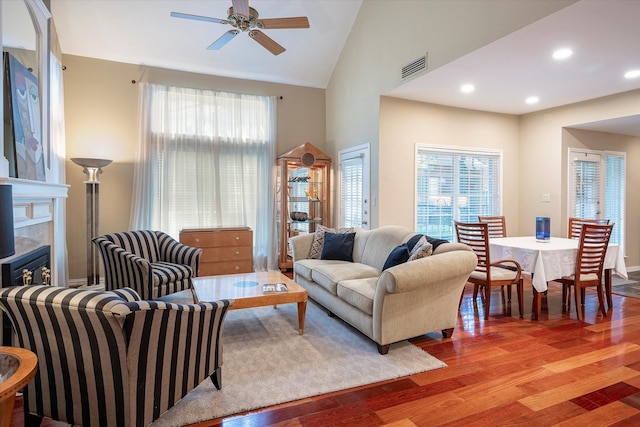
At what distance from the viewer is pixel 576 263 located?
3711 mm

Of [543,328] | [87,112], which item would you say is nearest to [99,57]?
[87,112]

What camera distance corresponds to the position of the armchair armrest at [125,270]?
3.63 meters

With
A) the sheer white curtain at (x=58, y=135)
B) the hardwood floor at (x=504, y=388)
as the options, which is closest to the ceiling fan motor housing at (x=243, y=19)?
the sheer white curtain at (x=58, y=135)

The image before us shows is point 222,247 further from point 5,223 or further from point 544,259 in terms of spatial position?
point 544,259

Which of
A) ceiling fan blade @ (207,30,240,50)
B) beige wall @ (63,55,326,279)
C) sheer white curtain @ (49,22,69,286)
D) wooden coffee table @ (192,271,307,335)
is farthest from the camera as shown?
beige wall @ (63,55,326,279)

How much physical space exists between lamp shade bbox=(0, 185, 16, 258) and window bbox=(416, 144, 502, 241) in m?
4.79

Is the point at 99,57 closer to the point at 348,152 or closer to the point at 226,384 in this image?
the point at 348,152

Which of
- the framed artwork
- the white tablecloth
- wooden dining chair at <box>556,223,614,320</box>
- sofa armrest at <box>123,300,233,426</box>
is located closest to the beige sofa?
the white tablecloth

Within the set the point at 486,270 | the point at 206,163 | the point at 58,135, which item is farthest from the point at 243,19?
the point at 486,270

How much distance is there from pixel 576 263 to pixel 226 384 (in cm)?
357

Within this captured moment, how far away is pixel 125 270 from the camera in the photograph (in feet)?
12.3

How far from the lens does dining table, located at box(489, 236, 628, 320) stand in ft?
11.8

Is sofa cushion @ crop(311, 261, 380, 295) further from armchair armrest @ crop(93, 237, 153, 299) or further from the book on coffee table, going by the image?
armchair armrest @ crop(93, 237, 153, 299)

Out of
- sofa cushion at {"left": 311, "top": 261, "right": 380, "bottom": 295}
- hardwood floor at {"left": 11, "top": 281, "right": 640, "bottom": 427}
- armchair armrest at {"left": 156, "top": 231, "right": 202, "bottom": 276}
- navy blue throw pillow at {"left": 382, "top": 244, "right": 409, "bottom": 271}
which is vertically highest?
navy blue throw pillow at {"left": 382, "top": 244, "right": 409, "bottom": 271}
